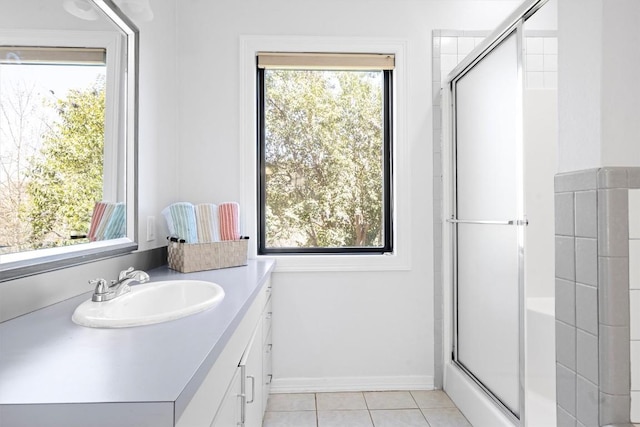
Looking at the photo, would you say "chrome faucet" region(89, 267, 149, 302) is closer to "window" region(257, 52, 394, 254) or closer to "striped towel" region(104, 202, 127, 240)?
"striped towel" region(104, 202, 127, 240)

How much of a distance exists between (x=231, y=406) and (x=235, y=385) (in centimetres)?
7

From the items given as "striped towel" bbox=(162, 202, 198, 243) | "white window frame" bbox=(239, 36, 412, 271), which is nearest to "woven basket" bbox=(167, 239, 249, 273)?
"striped towel" bbox=(162, 202, 198, 243)

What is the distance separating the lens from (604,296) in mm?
1032

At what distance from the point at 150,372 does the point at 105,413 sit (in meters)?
0.12

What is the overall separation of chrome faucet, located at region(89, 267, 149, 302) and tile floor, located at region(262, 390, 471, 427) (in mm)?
1188

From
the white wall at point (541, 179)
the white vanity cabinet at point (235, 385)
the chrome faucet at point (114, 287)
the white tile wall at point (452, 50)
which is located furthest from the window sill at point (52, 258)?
the white wall at point (541, 179)

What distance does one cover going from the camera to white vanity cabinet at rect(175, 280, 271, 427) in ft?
2.68

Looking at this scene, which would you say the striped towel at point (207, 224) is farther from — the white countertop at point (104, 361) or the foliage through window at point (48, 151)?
the white countertop at point (104, 361)

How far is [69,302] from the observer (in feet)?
4.11

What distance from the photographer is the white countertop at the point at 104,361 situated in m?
0.61

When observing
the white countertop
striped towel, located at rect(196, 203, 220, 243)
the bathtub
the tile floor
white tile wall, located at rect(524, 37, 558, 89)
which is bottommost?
the tile floor

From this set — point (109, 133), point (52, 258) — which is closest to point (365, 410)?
point (52, 258)

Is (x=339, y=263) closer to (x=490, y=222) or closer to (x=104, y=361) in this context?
(x=490, y=222)

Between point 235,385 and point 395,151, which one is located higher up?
point 395,151
